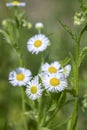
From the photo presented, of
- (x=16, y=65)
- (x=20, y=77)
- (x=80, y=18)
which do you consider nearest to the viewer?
→ (x=80, y=18)

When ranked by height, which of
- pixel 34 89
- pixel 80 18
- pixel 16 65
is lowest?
pixel 34 89

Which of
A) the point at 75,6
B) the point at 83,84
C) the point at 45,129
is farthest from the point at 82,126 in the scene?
the point at 75,6

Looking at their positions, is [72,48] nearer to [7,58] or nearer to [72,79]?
[7,58]

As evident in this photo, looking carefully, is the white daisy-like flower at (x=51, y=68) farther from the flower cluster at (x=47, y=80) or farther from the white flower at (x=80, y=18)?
the white flower at (x=80, y=18)

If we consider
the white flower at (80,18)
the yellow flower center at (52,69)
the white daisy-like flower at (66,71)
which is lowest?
the white daisy-like flower at (66,71)

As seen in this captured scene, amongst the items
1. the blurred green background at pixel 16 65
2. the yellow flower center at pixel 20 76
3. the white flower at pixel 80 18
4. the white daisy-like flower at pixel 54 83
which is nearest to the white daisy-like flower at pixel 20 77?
the yellow flower center at pixel 20 76

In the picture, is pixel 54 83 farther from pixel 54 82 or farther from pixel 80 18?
pixel 80 18

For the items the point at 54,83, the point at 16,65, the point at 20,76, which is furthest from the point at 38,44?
the point at 16,65
